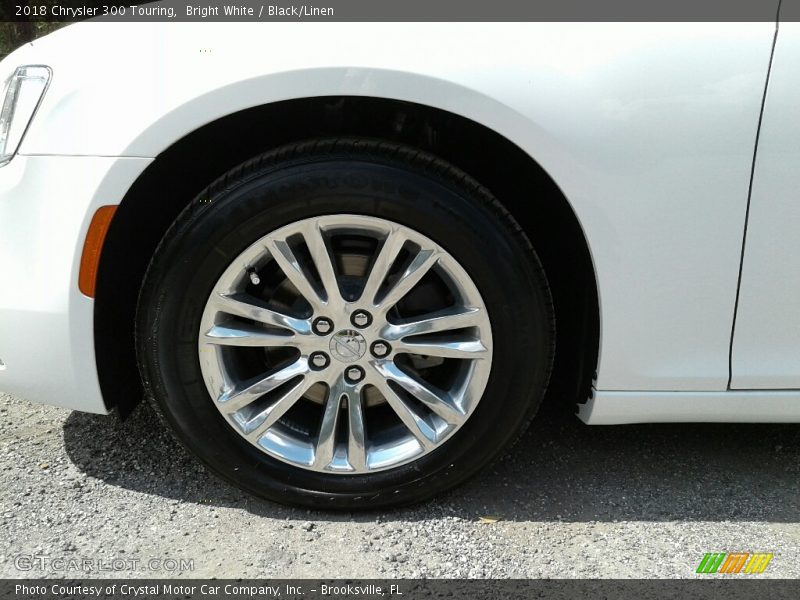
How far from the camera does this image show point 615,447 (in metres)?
2.36

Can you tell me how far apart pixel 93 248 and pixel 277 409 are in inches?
24.9

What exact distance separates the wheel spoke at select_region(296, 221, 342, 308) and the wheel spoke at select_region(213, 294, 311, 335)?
0.12m

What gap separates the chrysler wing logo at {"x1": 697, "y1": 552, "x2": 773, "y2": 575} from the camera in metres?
1.83

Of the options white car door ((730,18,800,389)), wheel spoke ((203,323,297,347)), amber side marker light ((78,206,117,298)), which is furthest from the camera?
wheel spoke ((203,323,297,347))

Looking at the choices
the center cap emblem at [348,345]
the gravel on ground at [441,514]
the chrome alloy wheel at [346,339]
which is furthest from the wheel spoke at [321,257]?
the gravel on ground at [441,514]

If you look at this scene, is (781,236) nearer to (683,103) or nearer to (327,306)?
(683,103)

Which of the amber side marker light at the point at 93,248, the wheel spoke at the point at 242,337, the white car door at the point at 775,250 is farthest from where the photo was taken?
the wheel spoke at the point at 242,337

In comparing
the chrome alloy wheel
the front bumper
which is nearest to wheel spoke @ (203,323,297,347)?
the chrome alloy wheel

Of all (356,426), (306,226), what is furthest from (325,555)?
(306,226)

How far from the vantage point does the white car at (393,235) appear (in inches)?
65.6

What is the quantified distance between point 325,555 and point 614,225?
113 cm

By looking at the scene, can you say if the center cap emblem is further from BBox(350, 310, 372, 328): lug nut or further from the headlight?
the headlight

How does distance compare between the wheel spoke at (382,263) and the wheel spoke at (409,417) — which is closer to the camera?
the wheel spoke at (382,263)

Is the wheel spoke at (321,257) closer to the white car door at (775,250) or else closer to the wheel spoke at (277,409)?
the wheel spoke at (277,409)
